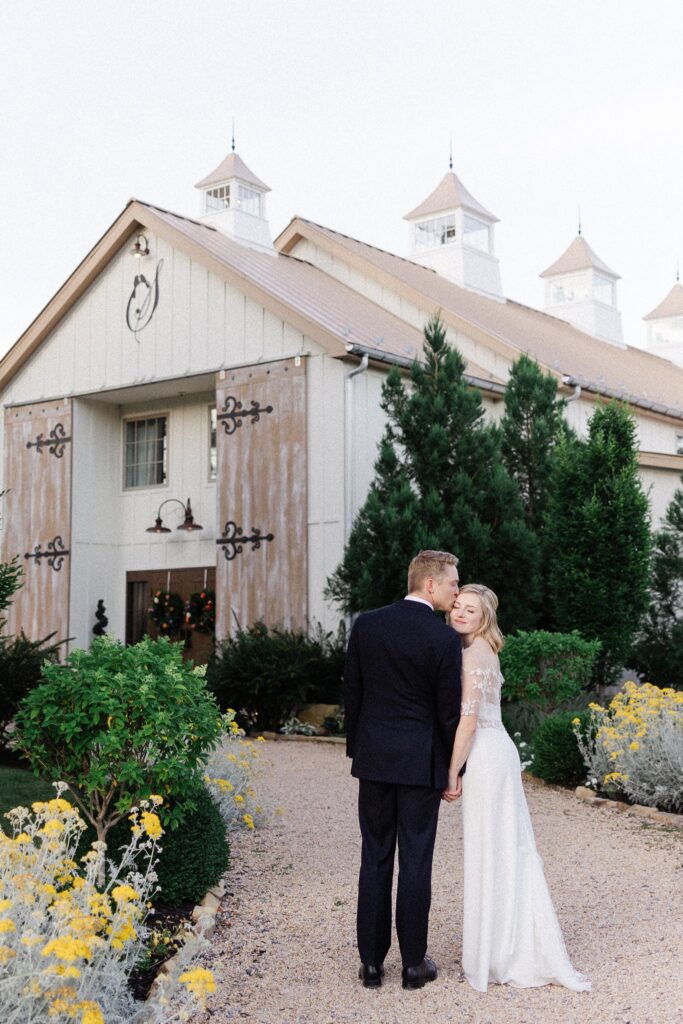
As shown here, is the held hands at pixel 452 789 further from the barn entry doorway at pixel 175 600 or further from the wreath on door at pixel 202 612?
the wreath on door at pixel 202 612

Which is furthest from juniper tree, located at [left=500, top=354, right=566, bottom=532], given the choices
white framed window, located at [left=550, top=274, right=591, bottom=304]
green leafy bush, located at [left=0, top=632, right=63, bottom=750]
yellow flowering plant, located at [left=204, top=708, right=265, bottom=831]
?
white framed window, located at [left=550, top=274, right=591, bottom=304]

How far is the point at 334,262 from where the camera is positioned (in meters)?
20.2

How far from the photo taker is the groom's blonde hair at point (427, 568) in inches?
201

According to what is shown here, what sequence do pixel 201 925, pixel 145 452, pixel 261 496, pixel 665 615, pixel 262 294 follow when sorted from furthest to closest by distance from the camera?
pixel 145 452, pixel 262 294, pixel 261 496, pixel 665 615, pixel 201 925

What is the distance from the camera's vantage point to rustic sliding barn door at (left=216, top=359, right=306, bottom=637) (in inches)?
598

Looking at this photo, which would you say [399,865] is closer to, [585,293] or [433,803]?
[433,803]

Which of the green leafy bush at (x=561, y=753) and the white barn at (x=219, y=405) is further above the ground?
the white barn at (x=219, y=405)

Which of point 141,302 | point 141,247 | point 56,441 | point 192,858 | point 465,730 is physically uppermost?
point 141,247

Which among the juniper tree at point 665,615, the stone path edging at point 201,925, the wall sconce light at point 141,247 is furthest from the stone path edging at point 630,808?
the wall sconce light at point 141,247

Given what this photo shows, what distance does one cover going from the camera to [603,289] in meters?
27.8

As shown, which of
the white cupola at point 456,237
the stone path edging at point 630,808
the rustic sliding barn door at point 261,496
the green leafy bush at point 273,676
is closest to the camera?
the stone path edging at point 630,808

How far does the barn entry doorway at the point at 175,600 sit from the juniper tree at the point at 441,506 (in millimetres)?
3694

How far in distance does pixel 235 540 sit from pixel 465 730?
11.0 m

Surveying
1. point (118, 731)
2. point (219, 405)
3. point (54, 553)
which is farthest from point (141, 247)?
point (118, 731)
